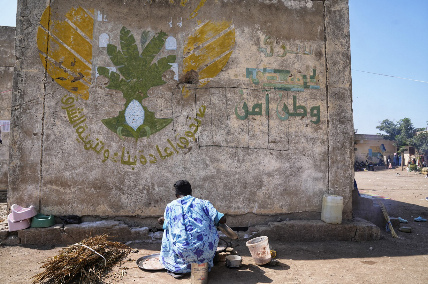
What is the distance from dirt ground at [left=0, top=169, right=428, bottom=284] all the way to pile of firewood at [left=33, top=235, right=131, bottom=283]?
133mm

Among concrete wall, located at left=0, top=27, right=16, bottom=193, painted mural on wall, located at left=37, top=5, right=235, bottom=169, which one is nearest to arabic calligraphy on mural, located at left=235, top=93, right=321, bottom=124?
painted mural on wall, located at left=37, top=5, right=235, bottom=169

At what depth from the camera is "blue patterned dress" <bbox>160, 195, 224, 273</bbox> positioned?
268 cm

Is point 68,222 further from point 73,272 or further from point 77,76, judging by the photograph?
point 77,76

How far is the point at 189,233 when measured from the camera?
8.92 ft

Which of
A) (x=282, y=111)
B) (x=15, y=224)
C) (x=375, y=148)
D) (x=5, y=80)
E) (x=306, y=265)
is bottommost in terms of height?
(x=306, y=265)

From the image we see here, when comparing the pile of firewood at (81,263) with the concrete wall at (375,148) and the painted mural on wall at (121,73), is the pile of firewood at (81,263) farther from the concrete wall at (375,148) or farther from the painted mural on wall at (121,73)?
the concrete wall at (375,148)

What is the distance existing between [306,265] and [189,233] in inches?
60.9

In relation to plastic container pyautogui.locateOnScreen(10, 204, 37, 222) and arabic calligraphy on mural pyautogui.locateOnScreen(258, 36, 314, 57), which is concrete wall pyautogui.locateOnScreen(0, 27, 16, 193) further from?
arabic calligraphy on mural pyautogui.locateOnScreen(258, 36, 314, 57)

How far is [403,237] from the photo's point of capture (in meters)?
4.55

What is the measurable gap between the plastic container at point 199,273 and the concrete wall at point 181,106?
5.24 ft

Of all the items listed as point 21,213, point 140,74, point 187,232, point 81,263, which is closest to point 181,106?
point 140,74

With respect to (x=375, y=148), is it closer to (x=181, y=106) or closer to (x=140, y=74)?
(x=181, y=106)

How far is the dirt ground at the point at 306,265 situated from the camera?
292 cm

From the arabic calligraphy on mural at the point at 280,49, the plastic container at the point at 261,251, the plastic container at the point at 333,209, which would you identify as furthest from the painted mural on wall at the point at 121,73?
the plastic container at the point at 333,209
